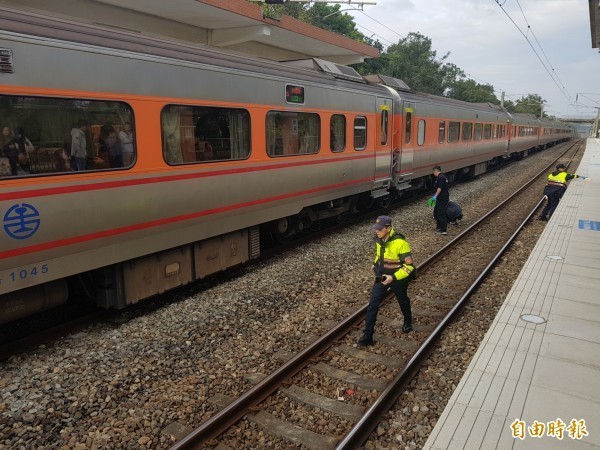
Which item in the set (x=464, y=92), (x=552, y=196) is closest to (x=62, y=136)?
(x=552, y=196)

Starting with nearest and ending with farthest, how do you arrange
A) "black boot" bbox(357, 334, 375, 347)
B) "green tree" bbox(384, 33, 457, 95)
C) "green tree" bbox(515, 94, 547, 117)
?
"black boot" bbox(357, 334, 375, 347), "green tree" bbox(384, 33, 457, 95), "green tree" bbox(515, 94, 547, 117)

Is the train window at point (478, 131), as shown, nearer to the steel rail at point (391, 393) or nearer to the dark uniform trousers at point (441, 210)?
the dark uniform trousers at point (441, 210)

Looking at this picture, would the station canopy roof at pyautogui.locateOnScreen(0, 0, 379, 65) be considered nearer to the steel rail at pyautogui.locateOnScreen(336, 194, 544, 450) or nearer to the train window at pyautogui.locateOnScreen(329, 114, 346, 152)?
the train window at pyautogui.locateOnScreen(329, 114, 346, 152)

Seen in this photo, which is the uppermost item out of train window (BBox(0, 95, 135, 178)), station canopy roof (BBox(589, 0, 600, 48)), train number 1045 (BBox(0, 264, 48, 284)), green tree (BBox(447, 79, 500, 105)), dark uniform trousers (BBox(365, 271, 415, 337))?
green tree (BBox(447, 79, 500, 105))

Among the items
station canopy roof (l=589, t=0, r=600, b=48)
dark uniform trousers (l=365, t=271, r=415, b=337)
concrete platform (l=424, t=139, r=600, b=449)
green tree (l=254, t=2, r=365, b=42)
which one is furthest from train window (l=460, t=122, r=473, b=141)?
green tree (l=254, t=2, r=365, b=42)

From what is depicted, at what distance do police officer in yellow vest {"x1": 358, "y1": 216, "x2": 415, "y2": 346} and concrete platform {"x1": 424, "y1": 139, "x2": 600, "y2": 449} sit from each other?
121 centimetres

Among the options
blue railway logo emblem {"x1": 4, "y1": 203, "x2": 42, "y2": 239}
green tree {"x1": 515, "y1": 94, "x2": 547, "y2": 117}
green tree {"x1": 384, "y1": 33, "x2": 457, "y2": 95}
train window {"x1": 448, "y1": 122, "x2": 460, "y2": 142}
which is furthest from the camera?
green tree {"x1": 515, "y1": 94, "x2": 547, "y2": 117}

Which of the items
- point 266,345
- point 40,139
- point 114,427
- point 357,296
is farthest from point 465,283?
point 40,139

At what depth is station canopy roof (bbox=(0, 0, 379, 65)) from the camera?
1154 centimetres

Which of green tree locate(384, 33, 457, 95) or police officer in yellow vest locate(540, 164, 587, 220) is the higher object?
green tree locate(384, 33, 457, 95)

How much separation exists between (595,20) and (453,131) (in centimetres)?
562

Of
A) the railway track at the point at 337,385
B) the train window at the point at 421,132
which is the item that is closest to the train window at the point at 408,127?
the train window at the point at 421,132

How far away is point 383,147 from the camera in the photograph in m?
12.5

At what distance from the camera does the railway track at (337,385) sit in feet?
13.3
